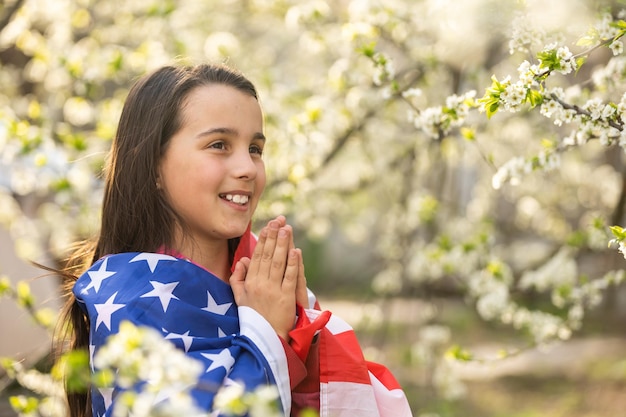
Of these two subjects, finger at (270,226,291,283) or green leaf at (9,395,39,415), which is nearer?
finger at (270,226,291,283)

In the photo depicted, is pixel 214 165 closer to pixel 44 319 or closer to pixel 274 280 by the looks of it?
pixel 274 280

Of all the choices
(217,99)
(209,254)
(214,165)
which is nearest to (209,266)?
(209,254)

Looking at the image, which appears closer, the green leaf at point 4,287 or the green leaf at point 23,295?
the green leaf at point 4,287

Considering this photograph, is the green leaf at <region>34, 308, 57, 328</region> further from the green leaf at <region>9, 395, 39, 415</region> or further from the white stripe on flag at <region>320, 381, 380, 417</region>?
the white stripe on flag at <region>320, 381, 380, 417</region>

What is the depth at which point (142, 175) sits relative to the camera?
1764mm

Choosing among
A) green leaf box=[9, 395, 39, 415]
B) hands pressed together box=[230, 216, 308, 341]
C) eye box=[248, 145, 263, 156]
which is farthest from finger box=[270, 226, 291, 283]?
green leaf box=[9, 395, 39, 415]

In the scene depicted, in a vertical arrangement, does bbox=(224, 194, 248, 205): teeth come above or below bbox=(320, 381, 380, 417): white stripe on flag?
above

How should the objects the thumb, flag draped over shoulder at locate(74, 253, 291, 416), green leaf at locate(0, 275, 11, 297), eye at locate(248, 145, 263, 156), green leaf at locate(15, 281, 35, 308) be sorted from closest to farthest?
flag draped over shoulder at locate(74, 253, 291, 416), the thumb, eye at locate(248, 145, 263, 156), green leaf at locate(0, 275, 11, 297), green leaf at locate(15, 281, 35, 308)

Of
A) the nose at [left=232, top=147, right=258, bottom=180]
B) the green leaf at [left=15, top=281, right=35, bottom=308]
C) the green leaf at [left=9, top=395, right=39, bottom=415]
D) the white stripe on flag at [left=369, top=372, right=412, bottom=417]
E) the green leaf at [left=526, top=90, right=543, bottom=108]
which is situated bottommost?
the green leaf at [left=9, top=395, right=39, bottom=415]

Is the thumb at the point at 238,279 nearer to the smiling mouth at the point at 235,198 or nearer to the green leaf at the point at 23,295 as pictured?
the smiling mouth at the point at 235,198

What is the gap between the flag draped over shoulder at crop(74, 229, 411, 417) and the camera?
1.47 m

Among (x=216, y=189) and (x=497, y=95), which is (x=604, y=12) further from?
(x=216, y=189)

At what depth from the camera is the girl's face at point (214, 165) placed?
65.5 inches

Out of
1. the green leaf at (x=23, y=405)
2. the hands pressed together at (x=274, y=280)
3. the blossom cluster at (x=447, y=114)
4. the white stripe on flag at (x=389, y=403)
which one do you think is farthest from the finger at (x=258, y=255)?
the green leaf at (x=23, y=405)
